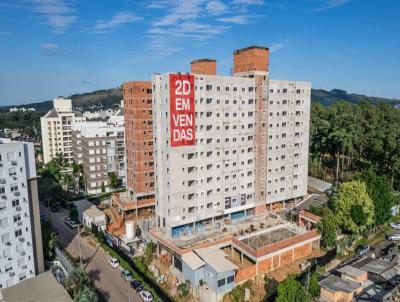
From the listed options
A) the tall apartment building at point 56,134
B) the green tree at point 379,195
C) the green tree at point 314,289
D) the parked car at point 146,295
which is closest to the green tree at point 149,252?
the parked car at point 146,295

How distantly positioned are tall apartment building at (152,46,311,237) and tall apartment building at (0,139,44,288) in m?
18.6

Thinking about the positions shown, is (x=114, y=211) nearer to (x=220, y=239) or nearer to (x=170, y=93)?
(x=220, y=239)

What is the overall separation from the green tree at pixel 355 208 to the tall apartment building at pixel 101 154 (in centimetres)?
5521

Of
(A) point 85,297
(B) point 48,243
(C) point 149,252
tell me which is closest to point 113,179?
(B) point 48,243

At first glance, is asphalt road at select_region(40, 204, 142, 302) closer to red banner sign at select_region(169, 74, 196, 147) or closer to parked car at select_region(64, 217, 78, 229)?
parked car at select_region(64, 217, 78, 229)

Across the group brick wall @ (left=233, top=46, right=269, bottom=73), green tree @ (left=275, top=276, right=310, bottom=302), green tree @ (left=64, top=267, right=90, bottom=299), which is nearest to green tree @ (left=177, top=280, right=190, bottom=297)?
green tree @ (left=64, top=267, right=90, bottom=299)

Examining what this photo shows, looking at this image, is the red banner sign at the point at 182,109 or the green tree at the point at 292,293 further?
the red banner sign at the point at 182,109

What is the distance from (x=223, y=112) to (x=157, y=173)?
49.9 feet

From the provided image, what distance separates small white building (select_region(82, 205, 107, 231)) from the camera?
6078 cm

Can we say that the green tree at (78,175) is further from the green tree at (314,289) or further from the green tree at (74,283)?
the green tree at (314,289)

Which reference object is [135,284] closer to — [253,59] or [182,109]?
[182,109]

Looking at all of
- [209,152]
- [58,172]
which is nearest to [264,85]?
[209,152]

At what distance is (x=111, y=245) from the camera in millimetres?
55438

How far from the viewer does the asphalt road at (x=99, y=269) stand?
140 ft
